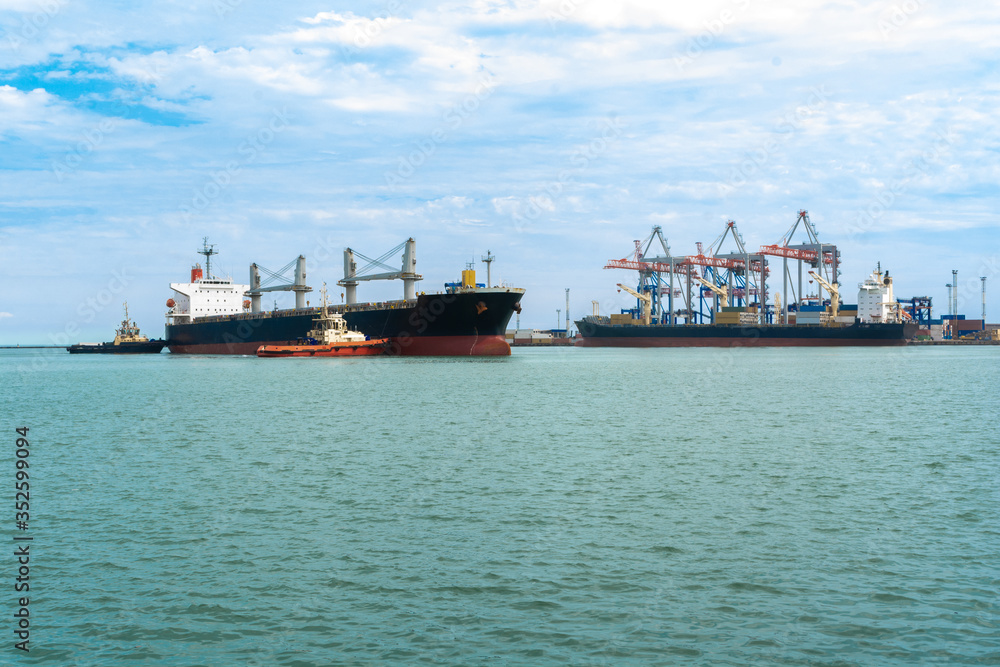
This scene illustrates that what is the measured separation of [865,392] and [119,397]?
3567 cm

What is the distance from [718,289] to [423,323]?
70.5 metres

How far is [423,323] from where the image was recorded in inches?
2425

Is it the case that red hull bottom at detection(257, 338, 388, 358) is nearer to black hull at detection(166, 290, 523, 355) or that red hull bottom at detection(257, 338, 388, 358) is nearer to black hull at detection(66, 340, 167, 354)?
black hull at detection(166, 290, 523, 355)

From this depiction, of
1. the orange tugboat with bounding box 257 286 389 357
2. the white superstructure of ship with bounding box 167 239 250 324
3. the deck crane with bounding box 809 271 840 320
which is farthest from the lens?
the deck crane with bounding box 809 271 840 320

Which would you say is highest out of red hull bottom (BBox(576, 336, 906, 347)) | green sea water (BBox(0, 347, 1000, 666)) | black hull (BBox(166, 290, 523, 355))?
black hull (BBox(166, 290, 523, 355))

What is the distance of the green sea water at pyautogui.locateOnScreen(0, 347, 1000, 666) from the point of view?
7555 millimetres

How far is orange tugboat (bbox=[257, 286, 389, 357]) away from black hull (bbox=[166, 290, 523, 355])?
46.6 inches

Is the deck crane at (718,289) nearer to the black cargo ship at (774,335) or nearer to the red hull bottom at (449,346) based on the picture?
the black cargo ship at (774,335)

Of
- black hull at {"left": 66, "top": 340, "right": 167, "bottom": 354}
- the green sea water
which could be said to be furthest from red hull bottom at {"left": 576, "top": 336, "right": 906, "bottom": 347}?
the green sea water

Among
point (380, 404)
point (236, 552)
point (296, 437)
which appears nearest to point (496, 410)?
point (380, 404)

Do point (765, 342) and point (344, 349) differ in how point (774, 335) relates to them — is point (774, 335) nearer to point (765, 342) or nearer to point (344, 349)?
point (765, 342)

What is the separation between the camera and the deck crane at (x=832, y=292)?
114 meters

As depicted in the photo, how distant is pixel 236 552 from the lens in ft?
34.5

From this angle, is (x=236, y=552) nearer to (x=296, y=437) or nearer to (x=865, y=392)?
(x=296, y=437)
